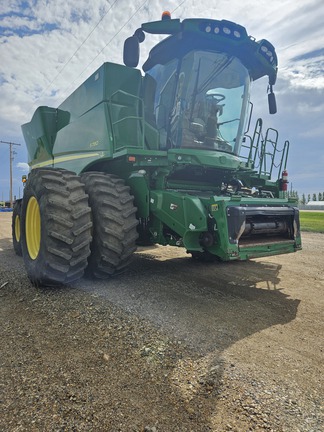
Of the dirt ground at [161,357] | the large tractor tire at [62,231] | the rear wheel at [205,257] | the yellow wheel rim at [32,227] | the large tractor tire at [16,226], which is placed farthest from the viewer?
the large tractor tire at [16,226]

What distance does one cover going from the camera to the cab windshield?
455 centimetres

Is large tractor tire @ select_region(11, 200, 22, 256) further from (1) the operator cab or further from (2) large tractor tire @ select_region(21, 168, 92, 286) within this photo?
(1) the operator cab

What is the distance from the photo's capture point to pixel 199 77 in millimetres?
4594

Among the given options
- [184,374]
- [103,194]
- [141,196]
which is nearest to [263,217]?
[141,196]

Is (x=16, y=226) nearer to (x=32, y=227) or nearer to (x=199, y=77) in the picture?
(x=32, y=227)

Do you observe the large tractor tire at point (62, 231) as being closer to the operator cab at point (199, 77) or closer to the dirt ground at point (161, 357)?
the dirt ground at point (161, 357)

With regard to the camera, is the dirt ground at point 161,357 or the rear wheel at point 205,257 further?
the rear wheel at point 205,257

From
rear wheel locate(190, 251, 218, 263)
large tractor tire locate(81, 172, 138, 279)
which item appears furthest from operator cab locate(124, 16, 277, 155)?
rear wheel locate(190, 251, 218, 263)

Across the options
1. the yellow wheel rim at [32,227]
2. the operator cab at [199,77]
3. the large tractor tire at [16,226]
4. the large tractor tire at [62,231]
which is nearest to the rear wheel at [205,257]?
→ the operator cab at [199,77]

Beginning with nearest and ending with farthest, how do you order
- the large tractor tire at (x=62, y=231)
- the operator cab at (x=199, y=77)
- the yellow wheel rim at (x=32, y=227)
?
the large tractor tire at (x=62, y=231) → the operator cab at (x=199, y=77) → the yellow wheel rim at (x=32, y=227)

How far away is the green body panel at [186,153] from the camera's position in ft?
12.6

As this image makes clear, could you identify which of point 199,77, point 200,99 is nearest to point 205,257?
point 200,99

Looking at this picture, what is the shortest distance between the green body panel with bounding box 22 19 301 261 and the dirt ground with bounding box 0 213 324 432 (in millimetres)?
756

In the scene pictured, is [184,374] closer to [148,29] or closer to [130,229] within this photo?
[130,229]
